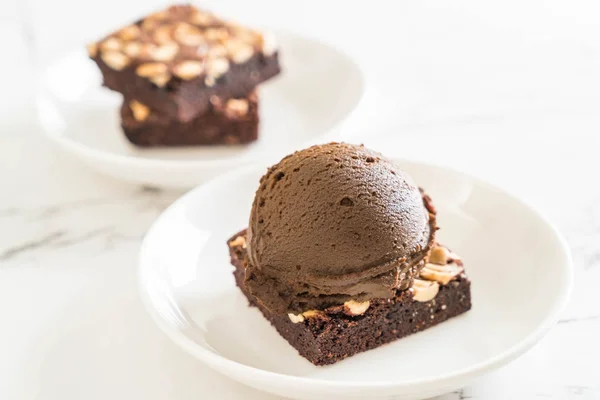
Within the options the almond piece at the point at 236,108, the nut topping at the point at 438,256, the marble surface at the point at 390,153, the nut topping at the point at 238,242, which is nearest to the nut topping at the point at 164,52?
the almond piece at the point at 236,108

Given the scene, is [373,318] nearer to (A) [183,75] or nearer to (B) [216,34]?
(A) [183,75]

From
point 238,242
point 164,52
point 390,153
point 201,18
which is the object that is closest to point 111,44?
point 164,52

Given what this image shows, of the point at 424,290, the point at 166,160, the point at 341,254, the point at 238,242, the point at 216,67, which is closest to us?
the point at 341,254

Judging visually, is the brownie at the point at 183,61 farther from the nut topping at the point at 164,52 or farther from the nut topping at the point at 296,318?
the nut topping at the point at 296,318

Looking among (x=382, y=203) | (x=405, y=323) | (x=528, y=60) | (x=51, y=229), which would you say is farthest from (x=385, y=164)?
(x=528, y=60)

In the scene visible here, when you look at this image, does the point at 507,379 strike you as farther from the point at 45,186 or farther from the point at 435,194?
the point at 45,186

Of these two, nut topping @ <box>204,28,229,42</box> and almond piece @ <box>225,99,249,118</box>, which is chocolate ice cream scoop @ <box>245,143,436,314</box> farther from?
nut topping @ <box>204,28,229,42</box>
